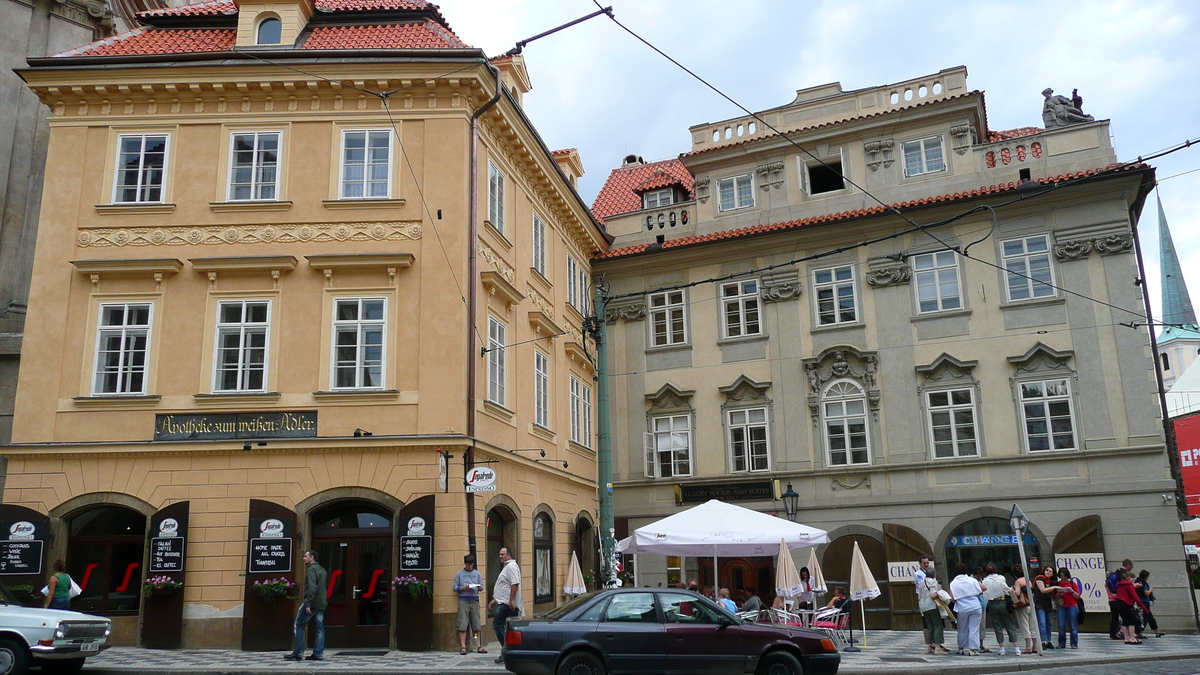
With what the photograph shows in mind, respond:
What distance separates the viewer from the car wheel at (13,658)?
40.3ft

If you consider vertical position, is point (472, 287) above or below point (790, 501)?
above

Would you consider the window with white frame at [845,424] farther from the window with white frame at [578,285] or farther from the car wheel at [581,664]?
the car wheel at [581,664]

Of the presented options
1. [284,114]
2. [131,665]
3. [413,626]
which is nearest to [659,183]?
[284,114]

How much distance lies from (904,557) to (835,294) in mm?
7417

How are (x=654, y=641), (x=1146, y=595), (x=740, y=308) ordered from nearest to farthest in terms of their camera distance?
(x=654, y=641)
(x=1146, y=595)
(x=740, y=308)

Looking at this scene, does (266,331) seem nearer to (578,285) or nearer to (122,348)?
(122,348)

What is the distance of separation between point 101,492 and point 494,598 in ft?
26.2

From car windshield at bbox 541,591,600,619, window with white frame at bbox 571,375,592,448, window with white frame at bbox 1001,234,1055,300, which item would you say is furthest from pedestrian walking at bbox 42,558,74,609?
window with white frame at bbox 1001,234,1055,300

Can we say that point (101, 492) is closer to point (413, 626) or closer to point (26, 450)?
point (26, 450)

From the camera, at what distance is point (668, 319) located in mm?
28500

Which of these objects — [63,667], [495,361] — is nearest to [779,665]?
[495,361]

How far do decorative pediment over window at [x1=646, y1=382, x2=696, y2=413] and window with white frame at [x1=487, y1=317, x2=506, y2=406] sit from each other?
7788 millimetres

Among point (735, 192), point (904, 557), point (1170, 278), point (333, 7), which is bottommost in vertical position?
point (904, 557)

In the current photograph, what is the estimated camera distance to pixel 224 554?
1773 centimetres
